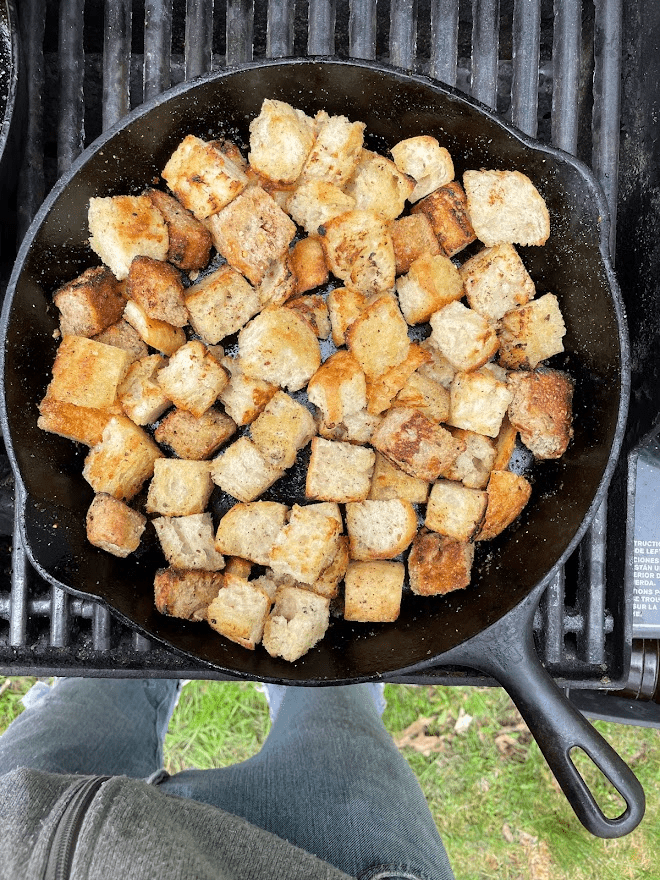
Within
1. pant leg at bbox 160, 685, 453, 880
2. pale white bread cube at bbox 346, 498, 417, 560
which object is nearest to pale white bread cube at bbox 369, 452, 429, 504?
pale white bread cube at bbox 346, 498, 417, 560

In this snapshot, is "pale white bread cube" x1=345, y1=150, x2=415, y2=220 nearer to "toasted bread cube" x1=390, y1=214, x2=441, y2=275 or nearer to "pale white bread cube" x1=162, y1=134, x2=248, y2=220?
"toasted bread cube" x1=390, y1=214, x2=441, y2=275

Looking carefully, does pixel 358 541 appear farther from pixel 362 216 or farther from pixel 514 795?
pixel 514 795

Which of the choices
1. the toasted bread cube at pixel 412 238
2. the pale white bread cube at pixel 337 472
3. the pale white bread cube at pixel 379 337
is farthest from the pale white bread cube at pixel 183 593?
the toasted bread cube at pixel 412 238

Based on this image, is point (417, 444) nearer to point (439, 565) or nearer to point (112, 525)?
point (439, 565)

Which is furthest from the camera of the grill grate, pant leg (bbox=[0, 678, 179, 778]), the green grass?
the green grass

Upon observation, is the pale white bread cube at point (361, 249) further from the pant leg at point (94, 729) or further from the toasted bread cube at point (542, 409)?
the pant leg at point (94, 729)

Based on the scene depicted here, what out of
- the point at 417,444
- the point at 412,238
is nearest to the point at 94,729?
the point at 417,444

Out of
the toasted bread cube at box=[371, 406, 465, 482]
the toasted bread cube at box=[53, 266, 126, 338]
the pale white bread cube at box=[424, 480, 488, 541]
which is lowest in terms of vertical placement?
the pale white bread cube at box=[424, 480, 488, 541]
